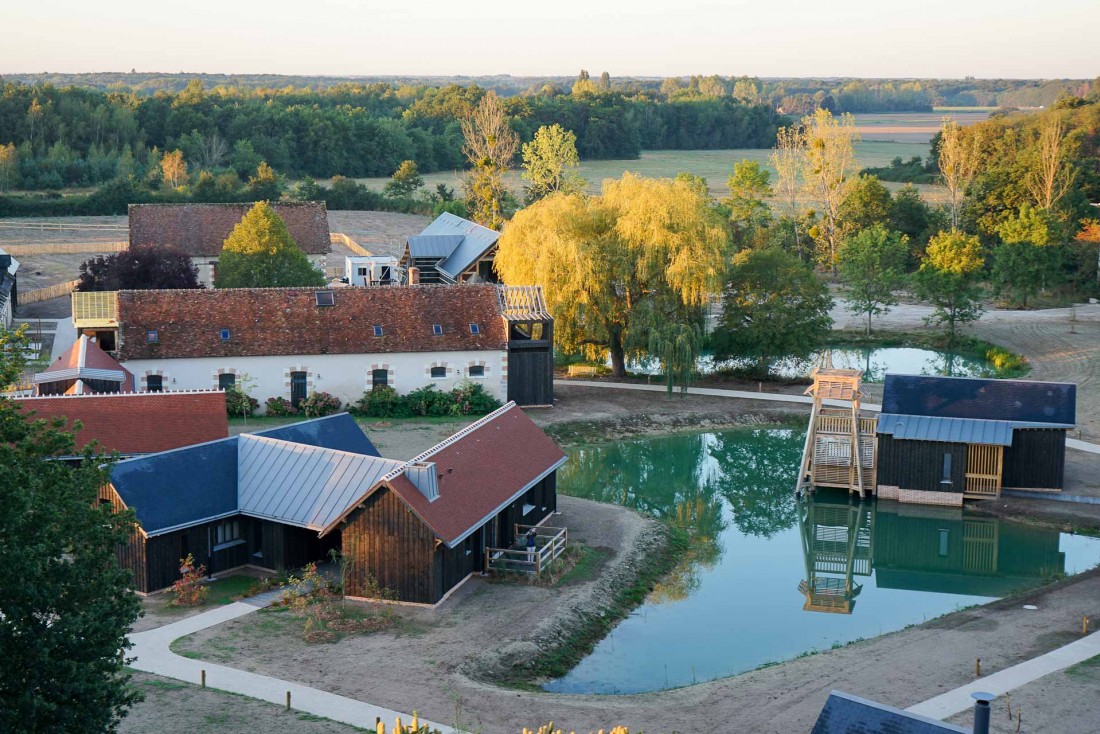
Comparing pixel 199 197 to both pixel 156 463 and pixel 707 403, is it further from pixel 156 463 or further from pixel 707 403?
pixel 156 463

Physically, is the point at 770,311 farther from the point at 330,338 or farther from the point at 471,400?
the point at 330,338

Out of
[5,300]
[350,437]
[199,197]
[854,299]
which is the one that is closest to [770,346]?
[854,299]

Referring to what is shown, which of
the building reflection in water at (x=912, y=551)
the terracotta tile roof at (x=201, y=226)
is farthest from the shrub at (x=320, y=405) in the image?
the terracotta tile roof at (x=201, y=226)

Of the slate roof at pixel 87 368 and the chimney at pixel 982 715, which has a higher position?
the slate roof at pixel 87 368

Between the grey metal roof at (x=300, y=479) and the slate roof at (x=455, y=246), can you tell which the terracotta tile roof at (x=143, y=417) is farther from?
the slate roof at (x=455, y=246)

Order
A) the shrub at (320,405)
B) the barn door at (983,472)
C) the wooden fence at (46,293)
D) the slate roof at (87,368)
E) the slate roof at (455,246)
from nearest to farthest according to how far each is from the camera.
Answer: the barn door at (983,472) → the slate roof at (87,368) → the shrub at (320,405) → the slate roof at (455,246) → the wooden fence at (46,293)

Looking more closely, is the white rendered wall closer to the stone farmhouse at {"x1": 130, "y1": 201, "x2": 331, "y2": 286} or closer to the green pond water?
the green pond water

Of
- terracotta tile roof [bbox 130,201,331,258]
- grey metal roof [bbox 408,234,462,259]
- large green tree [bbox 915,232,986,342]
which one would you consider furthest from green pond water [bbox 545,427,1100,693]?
terracotta tile roof [bbox 130,201,331,258]
